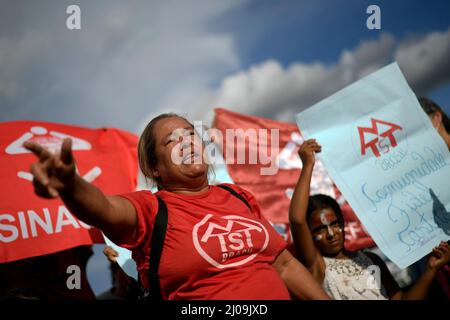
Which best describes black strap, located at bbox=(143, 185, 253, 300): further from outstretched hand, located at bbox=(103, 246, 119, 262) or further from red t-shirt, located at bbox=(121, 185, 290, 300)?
outstretched hand, located at bbox=(103, 246, 119, 262)

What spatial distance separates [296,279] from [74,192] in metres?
1.04

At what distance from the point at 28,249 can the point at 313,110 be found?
2.12 meters

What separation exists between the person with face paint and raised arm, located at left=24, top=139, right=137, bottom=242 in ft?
4.14

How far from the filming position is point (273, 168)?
4.34 m

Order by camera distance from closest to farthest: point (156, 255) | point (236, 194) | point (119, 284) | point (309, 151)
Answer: point (156, 255) → point (236, 194) → point (309, 151) → point (119, 284)

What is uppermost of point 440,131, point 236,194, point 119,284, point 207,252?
point 440,131

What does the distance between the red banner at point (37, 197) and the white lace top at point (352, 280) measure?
66.1 inches

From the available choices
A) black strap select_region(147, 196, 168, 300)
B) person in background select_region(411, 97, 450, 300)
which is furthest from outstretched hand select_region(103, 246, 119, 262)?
person in background select_region(411, 97, 450, 300)

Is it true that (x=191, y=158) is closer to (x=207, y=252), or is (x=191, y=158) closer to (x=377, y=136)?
(x=207, y=252)

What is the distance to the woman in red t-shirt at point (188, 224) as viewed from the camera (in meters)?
1.22

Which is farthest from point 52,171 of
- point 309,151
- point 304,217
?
point 309,151

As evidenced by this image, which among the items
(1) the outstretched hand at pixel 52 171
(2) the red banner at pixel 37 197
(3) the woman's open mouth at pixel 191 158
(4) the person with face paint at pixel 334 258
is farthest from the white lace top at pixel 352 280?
(1) the outstretched hand at pixel 52 171

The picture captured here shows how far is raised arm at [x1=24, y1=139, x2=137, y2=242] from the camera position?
3.54 ft

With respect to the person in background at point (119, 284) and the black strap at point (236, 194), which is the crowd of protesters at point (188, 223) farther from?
the person in background at point (119, 284)
